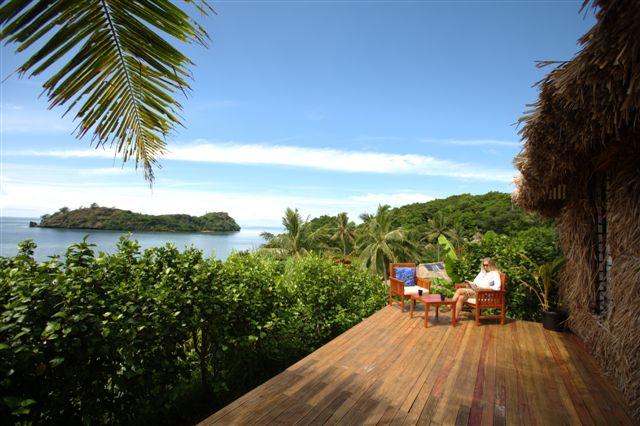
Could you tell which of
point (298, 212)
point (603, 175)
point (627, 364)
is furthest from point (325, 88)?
point (298, 212)

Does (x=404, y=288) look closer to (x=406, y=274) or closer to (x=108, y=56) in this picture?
(x=406, y=274)

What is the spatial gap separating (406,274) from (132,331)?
5.37 m

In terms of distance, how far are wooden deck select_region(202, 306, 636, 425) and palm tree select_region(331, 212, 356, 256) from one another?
3549 cm

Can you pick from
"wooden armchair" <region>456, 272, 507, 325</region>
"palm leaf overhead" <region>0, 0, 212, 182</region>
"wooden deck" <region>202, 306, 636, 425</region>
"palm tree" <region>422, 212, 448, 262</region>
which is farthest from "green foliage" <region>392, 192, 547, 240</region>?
"palm leaf overhead" <region>0, 0, 212, 182</region>

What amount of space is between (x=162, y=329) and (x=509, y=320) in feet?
17.3

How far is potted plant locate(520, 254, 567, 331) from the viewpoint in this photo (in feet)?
16.0

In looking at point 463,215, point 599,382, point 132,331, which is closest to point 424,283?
point 599,382

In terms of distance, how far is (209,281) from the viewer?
10.3 feet

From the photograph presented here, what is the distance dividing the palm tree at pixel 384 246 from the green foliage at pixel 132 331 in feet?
81.5

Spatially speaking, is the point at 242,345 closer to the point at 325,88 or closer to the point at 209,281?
the point at 209,281

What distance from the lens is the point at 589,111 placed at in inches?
96.3

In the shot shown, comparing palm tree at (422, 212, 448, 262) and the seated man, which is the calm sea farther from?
palm tree at (422, 212, 448, 262)

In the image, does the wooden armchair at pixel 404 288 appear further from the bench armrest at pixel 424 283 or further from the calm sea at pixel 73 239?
the calm sea at pixel 73 239

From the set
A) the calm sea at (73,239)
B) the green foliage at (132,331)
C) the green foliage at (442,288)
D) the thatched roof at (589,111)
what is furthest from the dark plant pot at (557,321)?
the calm sea at (73,239)
